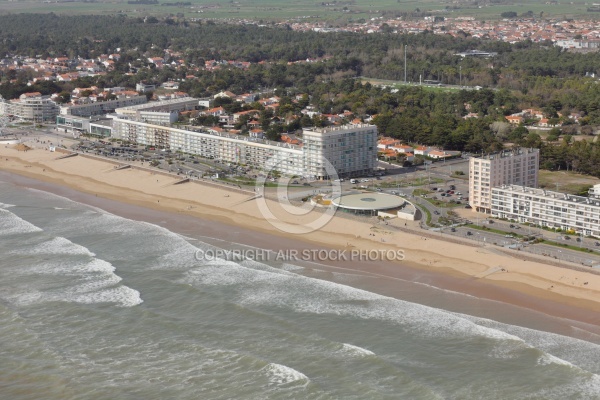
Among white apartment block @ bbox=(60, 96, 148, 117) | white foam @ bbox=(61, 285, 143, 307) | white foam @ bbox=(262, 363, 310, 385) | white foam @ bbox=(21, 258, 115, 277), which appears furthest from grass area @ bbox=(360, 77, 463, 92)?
white foam @ bbox=(262, 363, 310, 385)

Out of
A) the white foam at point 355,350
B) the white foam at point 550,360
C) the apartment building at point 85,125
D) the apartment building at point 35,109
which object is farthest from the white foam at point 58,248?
the apartment building at point 35,109

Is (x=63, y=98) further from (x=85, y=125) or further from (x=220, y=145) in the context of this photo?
(x=220, y=145)

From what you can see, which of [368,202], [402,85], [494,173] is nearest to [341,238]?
[368,202]

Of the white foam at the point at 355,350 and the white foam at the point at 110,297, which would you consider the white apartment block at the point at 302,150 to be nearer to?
the white foam at the point at 110,297

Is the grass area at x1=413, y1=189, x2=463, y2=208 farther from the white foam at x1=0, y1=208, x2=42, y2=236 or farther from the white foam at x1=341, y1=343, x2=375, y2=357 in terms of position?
the white foam at x1=0, y1=208, x2=42, y2=236

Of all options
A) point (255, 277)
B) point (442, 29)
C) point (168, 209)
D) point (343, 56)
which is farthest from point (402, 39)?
point (255, 277)

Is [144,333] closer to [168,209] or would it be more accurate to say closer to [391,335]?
[391,335]
